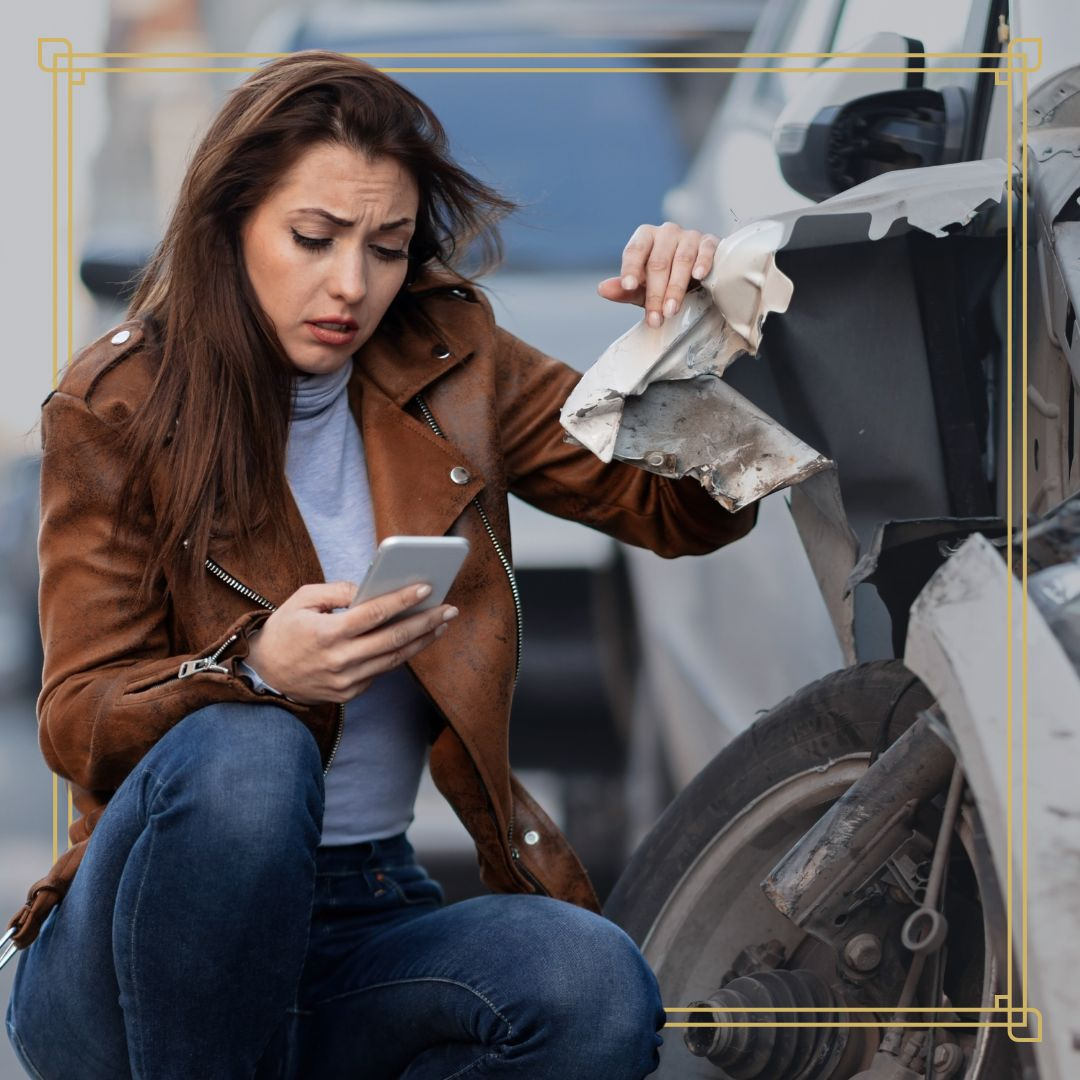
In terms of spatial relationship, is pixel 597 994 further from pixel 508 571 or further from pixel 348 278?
pixel 348 278

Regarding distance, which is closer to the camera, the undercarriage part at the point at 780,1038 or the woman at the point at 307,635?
the woman at the point at 307,635

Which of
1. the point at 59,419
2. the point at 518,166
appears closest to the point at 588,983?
the point at 59,419

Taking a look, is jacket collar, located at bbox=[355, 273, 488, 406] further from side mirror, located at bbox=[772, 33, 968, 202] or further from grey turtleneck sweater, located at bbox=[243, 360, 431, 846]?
side mirror, located at bbox=[772, 33, 968, 202]

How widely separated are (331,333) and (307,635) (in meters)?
0.39

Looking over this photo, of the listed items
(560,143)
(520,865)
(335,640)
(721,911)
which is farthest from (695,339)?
(560,143)

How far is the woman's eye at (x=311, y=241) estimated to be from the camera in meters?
1.61

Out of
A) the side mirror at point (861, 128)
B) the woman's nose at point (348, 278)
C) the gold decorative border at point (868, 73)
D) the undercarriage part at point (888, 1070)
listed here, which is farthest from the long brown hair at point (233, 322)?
the undercarriage part at point (888, 1070)

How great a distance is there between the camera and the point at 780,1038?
172 centimetres

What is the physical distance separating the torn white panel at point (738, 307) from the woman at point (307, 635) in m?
0.04

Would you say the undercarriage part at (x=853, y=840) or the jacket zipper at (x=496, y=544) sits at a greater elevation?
the jacket zipper at (x=496, y=544)

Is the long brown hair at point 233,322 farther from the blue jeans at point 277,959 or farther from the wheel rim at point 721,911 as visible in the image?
the wheel rim at point 721,911

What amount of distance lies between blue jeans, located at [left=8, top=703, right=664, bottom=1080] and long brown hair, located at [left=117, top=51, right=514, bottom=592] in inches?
10.3

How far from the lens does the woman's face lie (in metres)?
1.60

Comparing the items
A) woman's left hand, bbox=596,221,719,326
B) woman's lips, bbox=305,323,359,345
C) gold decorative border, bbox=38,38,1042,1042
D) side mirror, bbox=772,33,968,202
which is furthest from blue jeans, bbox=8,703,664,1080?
side mirror, bbox=772,33,968,202
